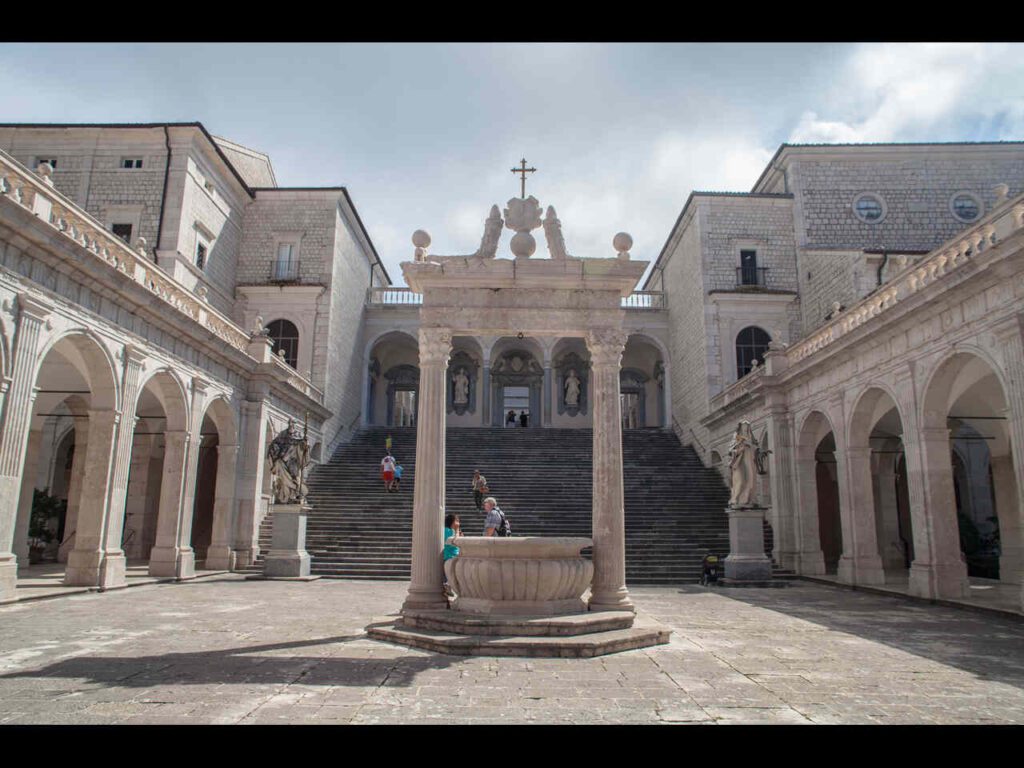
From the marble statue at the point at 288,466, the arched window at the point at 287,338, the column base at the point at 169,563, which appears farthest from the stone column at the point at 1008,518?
the arched window at the point at 287,338

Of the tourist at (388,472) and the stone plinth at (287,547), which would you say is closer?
the stone plinth at (287,547)

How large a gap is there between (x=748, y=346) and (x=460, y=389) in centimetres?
1459

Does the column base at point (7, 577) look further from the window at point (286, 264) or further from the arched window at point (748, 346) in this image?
the arched window at point (748, 346)

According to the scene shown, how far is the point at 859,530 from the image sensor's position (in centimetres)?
1727

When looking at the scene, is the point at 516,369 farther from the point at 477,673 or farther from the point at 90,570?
the point at 477,673

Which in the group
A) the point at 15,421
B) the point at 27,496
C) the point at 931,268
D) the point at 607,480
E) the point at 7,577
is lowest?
the point at 7,577

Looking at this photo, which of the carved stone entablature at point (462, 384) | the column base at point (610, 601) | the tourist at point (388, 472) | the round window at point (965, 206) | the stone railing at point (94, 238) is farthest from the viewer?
the carved stone entablature at point (462, 384)

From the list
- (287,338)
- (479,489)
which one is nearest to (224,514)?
(479,489)

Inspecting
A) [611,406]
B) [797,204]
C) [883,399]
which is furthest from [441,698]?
[797,204]

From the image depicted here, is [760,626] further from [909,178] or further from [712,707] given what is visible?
[909,178]

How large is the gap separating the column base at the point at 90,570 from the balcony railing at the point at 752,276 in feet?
81.7

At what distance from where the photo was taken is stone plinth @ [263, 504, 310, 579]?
17.8 m

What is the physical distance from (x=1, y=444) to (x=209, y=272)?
18156 millimetres

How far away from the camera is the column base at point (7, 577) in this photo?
11117 millimetres
